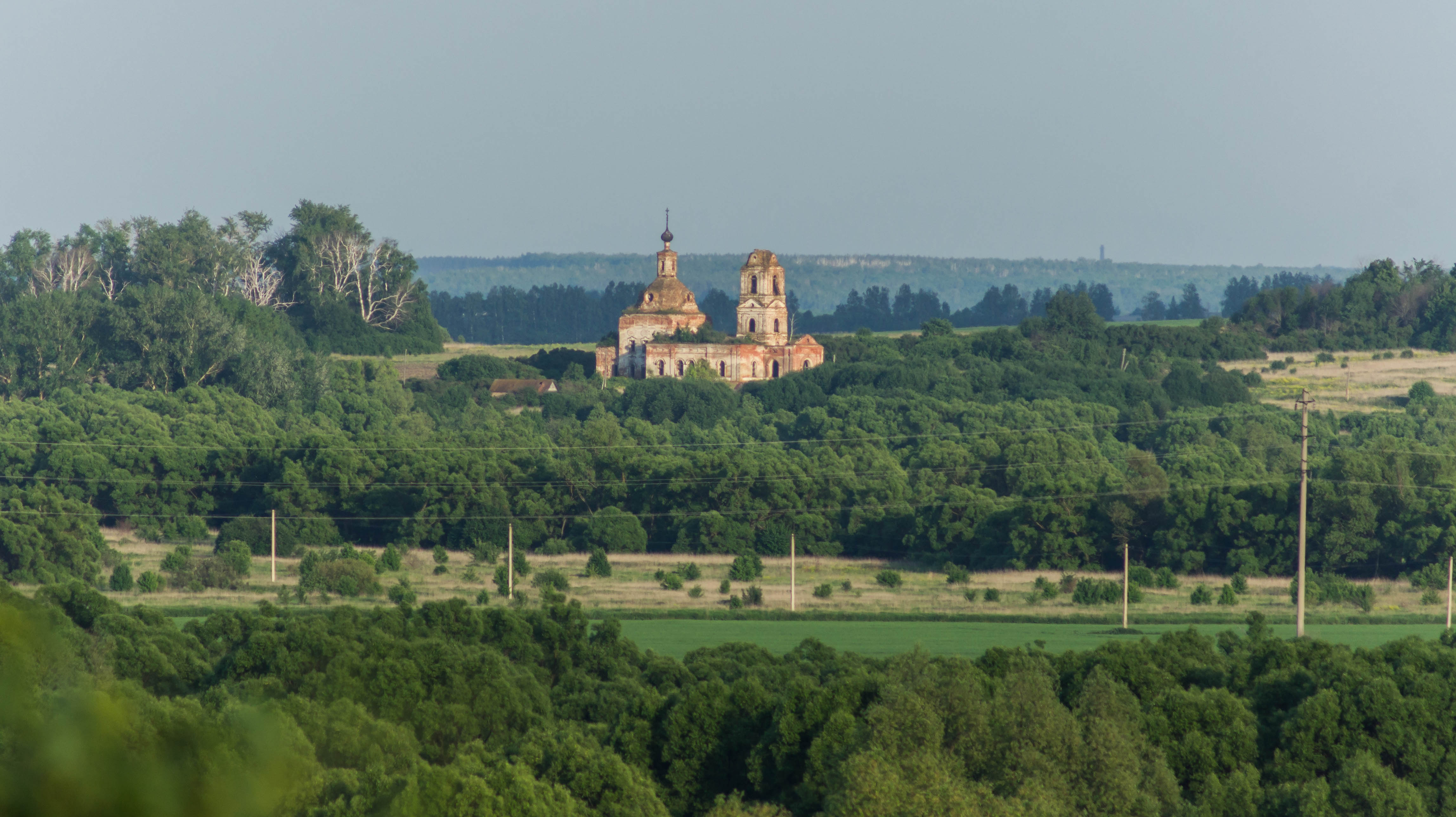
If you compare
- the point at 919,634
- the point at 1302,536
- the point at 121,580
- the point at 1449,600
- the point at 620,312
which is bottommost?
the point at 919,634

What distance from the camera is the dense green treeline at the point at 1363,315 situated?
316 feet

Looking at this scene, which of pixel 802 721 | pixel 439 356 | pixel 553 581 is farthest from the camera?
pixel 439 356

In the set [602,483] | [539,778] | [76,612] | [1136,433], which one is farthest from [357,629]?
[1136,433]

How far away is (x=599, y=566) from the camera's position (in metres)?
45.3

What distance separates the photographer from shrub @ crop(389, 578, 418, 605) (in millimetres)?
37500

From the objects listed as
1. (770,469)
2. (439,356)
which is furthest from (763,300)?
(770,469)

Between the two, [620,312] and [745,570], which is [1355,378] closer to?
[745,570]

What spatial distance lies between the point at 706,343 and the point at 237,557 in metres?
45.1

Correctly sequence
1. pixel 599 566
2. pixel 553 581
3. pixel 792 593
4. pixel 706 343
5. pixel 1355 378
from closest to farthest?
pixel 792 593
pixel 553 581
pixel 599 566
pixel 1355 378
pixel 706 343

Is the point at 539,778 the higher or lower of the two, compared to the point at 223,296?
lower

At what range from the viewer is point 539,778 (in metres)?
17.4

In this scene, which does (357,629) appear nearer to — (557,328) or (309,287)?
(309,287)

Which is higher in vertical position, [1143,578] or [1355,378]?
[1355,378]

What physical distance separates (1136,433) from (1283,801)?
57888 millimetres
